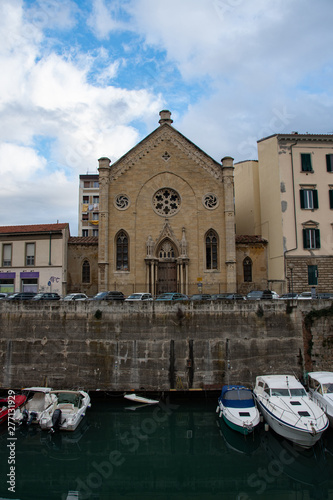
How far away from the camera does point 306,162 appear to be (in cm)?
3588

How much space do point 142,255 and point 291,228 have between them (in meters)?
14.3

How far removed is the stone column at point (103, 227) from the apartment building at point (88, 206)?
3960 cm

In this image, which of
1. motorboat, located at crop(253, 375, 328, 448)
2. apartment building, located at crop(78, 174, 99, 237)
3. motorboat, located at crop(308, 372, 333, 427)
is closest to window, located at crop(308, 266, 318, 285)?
motorboat, located at crop(308, 372, 333, 427)

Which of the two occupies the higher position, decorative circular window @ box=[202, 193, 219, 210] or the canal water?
decorative circular window @ box=[202, 193, 219, 210]

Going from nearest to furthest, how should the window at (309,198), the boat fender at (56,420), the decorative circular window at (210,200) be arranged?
1. the boat fender at (56,420)
2. the window at (309,198)
3. the decorative circular window at (210,200)

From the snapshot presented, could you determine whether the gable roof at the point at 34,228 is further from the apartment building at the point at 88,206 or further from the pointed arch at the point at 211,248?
the apartment building at the point at 88,206

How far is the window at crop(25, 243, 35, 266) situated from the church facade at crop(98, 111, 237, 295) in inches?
242

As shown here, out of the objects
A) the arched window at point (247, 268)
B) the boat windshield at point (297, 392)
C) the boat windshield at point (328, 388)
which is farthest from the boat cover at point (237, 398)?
the arched window at point (247, 268)

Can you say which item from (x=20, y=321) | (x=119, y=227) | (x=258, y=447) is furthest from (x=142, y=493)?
(x=119, y=227)

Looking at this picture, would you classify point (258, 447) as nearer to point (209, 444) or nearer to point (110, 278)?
point (209, 444)

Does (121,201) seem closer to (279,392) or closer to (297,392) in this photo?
(279,392)

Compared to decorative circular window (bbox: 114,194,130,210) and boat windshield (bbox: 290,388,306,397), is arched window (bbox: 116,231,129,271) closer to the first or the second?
decorative circular window (bbox: 114,194,130,210)

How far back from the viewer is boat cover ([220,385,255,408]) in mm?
19828

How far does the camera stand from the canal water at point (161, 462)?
597 inches
